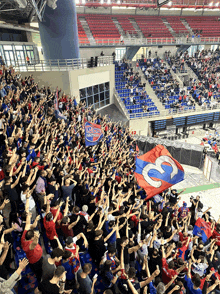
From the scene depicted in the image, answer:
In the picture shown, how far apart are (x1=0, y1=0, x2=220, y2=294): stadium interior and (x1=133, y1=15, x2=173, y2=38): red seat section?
0.19 meters

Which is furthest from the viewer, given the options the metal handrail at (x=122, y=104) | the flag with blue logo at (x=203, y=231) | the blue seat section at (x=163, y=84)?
the blue seat section at (x=163, y=84)

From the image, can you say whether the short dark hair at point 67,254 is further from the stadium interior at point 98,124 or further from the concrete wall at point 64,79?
the concrete wall at point 64,79

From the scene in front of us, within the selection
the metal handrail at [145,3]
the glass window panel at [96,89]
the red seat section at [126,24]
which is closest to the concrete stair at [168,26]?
the metal handrail at [145,3]

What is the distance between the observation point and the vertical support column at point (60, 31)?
15234 mm

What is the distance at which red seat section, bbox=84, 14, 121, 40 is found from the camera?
28266mm

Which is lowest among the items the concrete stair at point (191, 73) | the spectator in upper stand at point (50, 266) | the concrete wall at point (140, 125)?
the concrete wall at point (140, 125)

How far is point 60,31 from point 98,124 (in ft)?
27.9

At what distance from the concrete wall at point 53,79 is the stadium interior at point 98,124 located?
7 centimetres

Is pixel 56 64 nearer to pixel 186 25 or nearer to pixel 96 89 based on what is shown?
pixel 96 89

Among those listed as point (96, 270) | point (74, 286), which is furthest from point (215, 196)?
point (74, 286)

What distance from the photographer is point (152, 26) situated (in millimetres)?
32125

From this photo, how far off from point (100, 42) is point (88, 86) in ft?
44.5

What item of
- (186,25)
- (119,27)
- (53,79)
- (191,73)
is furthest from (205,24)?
(53,79)

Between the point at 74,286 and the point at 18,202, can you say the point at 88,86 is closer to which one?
the point at 18,202
